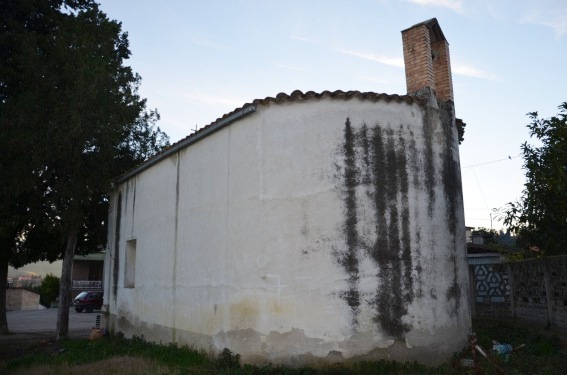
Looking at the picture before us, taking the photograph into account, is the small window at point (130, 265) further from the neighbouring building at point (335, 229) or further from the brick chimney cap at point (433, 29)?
the brick chimney cap at point (433, 29)

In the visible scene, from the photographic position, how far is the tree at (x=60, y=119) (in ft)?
42.9

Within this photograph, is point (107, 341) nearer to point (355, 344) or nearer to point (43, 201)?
point (43, 201)

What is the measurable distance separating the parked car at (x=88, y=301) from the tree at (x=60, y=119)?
1480cm

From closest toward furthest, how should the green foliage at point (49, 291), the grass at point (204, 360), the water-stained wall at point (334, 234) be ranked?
the grass at point (204, 360)
the water-stained wall at point (334, 234)
the green foliage at point (49, 291)

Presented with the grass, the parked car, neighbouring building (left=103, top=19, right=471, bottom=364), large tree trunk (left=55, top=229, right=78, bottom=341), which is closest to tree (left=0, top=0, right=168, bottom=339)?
large tree trunk (left=55, top=229, right=78, bottom=341)

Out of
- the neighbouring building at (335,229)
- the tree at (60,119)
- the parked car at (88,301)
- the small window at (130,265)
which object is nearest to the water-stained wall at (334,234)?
the neighbouring building at (335,229)

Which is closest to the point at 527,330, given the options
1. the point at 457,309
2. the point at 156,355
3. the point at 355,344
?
the point at 457,309

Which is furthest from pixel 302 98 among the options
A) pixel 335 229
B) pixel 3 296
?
pixel 3 296

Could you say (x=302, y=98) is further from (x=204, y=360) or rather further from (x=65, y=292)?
(x=65, y=292)

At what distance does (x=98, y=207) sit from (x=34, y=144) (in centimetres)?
362

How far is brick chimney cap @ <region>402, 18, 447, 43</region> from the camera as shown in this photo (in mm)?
10068

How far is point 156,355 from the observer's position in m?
10.3

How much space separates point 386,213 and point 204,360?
4426mm

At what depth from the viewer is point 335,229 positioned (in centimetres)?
823
